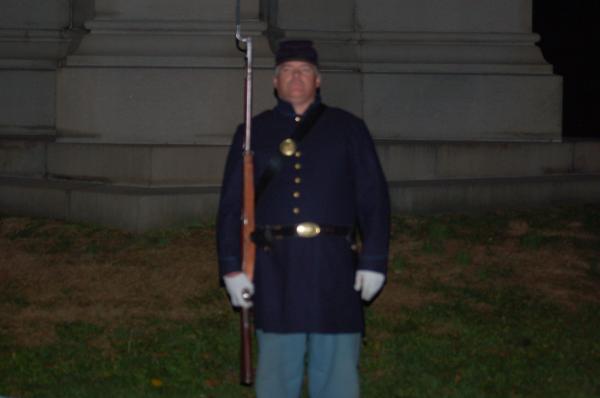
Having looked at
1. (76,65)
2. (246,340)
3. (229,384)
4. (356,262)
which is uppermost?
(76,65)

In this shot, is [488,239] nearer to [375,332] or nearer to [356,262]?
[375,332]

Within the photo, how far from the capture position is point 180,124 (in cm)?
1088

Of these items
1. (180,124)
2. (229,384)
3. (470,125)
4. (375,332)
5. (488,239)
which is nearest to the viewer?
(229,384)

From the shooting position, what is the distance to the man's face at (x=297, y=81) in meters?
5.33

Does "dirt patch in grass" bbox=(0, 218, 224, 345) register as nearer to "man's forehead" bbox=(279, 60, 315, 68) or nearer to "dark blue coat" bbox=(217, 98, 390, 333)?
"dark blue coat" bbox=(217, 98, 390, 333)

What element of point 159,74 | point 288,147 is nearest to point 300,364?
point 288,147

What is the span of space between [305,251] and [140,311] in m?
2.90

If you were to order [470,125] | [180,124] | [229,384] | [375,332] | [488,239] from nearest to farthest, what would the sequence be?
[229,384] → [375,332] → [488,239] → [180,124] → [470,125]

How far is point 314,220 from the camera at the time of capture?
17.3 feet

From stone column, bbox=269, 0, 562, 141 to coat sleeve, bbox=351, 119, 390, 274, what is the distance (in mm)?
6408

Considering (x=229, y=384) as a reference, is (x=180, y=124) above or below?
above

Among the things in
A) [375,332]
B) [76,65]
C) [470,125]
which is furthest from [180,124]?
[375,332]

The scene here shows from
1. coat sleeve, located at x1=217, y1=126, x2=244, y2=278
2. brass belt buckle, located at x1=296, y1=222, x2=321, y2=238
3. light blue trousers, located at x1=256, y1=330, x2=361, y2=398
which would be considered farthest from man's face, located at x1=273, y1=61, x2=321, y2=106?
light blue trousers, located at x1=256, y1=330, x2=361, y2=398

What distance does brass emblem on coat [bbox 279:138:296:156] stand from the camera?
5.30 metres
